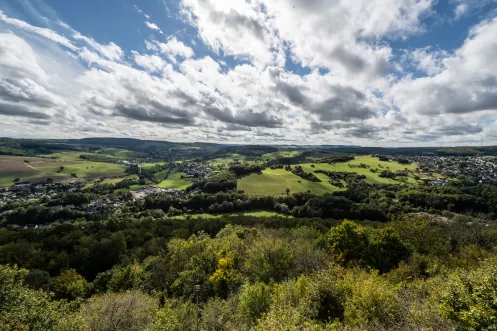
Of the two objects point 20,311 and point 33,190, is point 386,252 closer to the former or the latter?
point 20,311

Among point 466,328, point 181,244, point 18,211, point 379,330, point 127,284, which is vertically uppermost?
point 466,328

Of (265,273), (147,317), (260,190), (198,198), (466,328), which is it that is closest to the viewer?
(466,328)

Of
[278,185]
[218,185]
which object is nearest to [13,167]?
[218,185]

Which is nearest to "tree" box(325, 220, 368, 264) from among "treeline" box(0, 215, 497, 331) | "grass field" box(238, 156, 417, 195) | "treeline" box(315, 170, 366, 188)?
"treeline" box(0, 215, 497, 331)

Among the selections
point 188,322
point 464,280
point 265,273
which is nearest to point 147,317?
point 188,322

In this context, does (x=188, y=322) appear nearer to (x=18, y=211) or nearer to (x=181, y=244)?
(x=181, y=244)

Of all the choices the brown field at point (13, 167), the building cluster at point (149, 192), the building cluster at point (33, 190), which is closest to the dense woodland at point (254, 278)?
the building cluster at point (33, 190)
